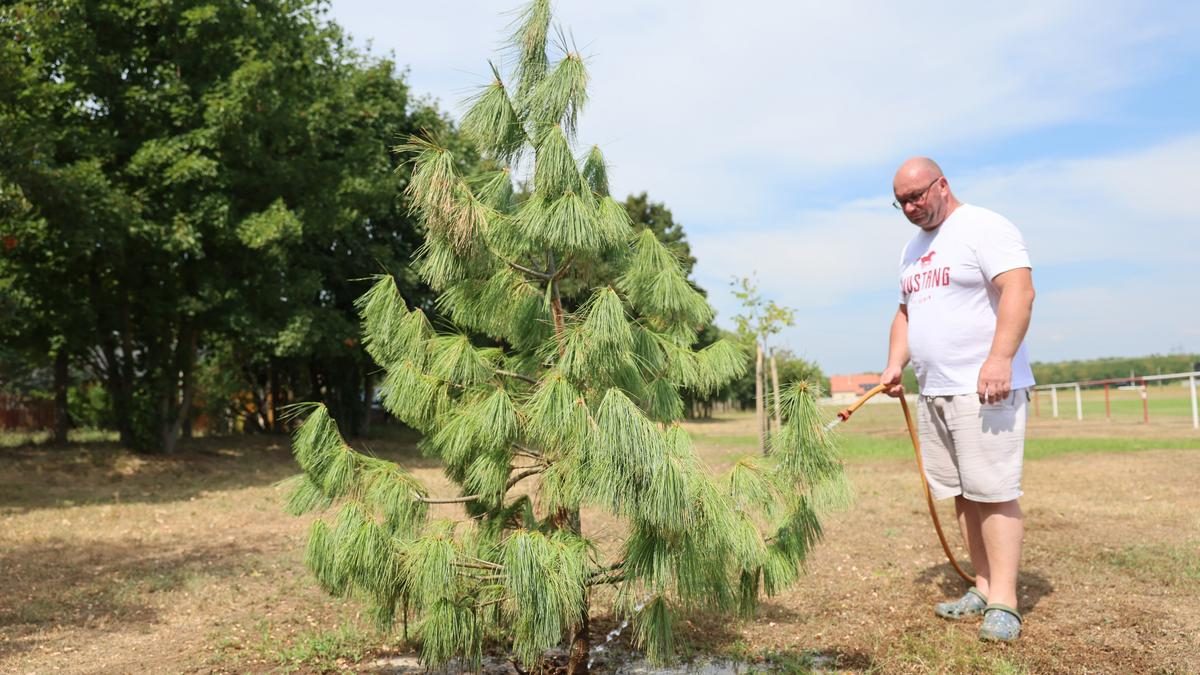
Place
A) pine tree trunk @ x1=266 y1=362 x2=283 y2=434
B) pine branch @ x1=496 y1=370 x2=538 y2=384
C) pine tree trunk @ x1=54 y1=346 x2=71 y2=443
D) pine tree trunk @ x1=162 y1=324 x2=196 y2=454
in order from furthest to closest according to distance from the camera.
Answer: pine tree trunk @ x1=266 y1=362 x2=283 y2=434 < pine tree trunk @ x1=54 y1=346 x2=71 y2=443 < pine tree trunk @ x1=162 y1=324 x2=196 y2=454 < pine branch @ x1=496 y1=370 x2=538 y2=384

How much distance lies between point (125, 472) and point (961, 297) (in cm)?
1230

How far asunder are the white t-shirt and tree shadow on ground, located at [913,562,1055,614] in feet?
4.02

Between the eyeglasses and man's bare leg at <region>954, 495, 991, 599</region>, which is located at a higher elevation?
the eyeglasses

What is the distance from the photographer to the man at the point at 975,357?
3.35 meters

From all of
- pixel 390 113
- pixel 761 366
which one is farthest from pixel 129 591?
pixel 390 113

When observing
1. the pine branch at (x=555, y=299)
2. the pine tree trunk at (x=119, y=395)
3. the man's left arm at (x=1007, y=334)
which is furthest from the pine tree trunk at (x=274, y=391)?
the man's left arm at (x=1007, y=334)

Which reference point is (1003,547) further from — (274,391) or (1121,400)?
(1121,400)

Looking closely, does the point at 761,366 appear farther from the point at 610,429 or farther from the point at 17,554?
the point at 610,429

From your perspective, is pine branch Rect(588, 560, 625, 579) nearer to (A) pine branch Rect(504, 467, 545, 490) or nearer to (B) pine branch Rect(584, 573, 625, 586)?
(B) pine branch Rect(584, 573, 625, 586)

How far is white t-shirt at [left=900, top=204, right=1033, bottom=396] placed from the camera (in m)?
3.45

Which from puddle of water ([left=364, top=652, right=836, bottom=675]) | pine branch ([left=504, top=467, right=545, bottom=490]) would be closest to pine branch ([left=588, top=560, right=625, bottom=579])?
pine branch ([left=504, top=467, right=545, bottom=490])

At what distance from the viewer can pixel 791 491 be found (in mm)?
2977

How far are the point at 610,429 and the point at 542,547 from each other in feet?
1.72

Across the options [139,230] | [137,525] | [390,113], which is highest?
[390,113]
